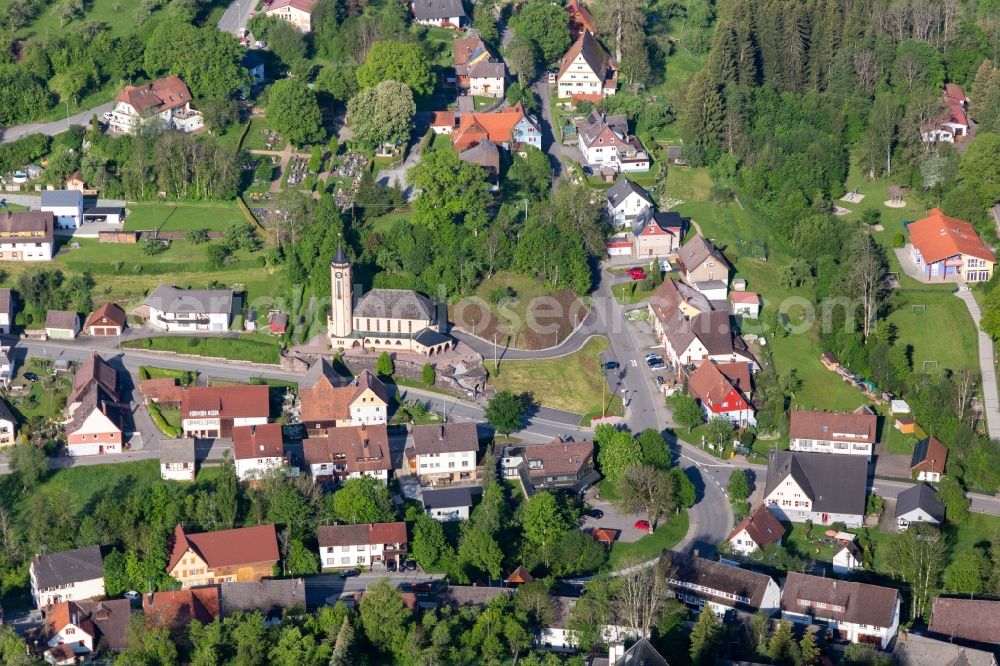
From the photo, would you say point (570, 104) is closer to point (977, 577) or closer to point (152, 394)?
point (152, 394)

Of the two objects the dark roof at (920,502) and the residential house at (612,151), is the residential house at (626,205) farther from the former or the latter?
the dark roof at (920,502)

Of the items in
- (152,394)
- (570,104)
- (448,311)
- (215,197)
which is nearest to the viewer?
(152,394)

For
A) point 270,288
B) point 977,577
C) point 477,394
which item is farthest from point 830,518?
point 270,288

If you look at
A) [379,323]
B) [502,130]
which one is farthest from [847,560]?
[502,130]

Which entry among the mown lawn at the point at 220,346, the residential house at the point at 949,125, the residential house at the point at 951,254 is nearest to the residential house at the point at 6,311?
the mown lawn at the point at 220,346

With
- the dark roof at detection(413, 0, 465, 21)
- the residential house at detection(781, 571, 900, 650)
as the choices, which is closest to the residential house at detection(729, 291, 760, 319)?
the residential house at detection(781, 571, 900, 650)

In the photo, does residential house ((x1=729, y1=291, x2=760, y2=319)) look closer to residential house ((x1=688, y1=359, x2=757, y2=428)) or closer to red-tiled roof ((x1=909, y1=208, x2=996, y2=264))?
residential house ((x1=688, y1=359, x2=757, y2=428))

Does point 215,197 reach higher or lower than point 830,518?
higher
